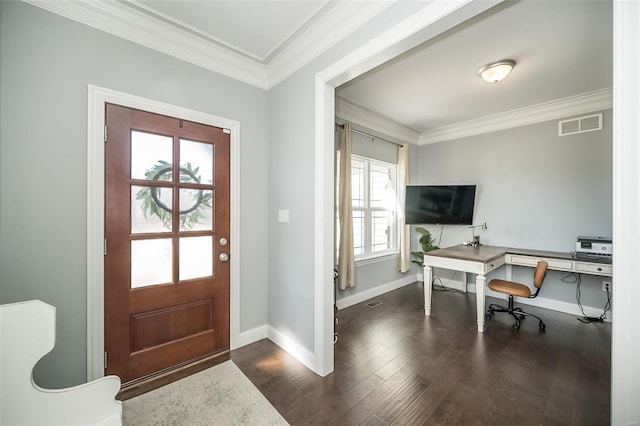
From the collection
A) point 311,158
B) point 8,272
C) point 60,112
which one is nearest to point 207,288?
point 8,272

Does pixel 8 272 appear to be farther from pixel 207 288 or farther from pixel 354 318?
pixel 354 318

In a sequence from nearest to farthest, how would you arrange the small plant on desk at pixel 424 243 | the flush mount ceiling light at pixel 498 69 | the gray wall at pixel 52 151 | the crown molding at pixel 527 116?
the gray wall at pixel 52 151 < the flush mount ceiling light at pixel 498 69 < the crown molding at pixel 527 116 < the small plant on desk at pixel 424 243

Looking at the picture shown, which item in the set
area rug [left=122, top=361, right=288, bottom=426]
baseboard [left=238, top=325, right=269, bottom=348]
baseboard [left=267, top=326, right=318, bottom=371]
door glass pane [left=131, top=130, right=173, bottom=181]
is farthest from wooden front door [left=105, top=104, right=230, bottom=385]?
baseboard [left=267, top=326, right=318, bottom=371]

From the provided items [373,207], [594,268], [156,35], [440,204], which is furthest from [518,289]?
[156,35]

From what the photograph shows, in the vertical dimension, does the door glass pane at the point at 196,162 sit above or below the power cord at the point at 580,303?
above

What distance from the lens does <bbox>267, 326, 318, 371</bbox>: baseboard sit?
2.22m

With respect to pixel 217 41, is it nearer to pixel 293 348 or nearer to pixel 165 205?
pixel 165 205

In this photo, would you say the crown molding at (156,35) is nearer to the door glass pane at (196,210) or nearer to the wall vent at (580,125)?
the door glass pane at (196,210)

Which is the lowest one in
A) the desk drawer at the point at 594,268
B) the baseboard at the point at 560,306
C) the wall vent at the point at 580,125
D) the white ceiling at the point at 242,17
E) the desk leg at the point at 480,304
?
the baseboard at the point at 560,306

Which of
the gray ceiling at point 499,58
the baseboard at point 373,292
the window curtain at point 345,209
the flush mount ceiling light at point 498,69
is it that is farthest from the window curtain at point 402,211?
the flush mount ceiling light at point 498,69

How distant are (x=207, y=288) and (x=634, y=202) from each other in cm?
274

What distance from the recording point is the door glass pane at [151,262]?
6.66ft

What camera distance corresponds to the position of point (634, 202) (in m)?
0.91

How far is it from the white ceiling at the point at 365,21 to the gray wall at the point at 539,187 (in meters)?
0.74
